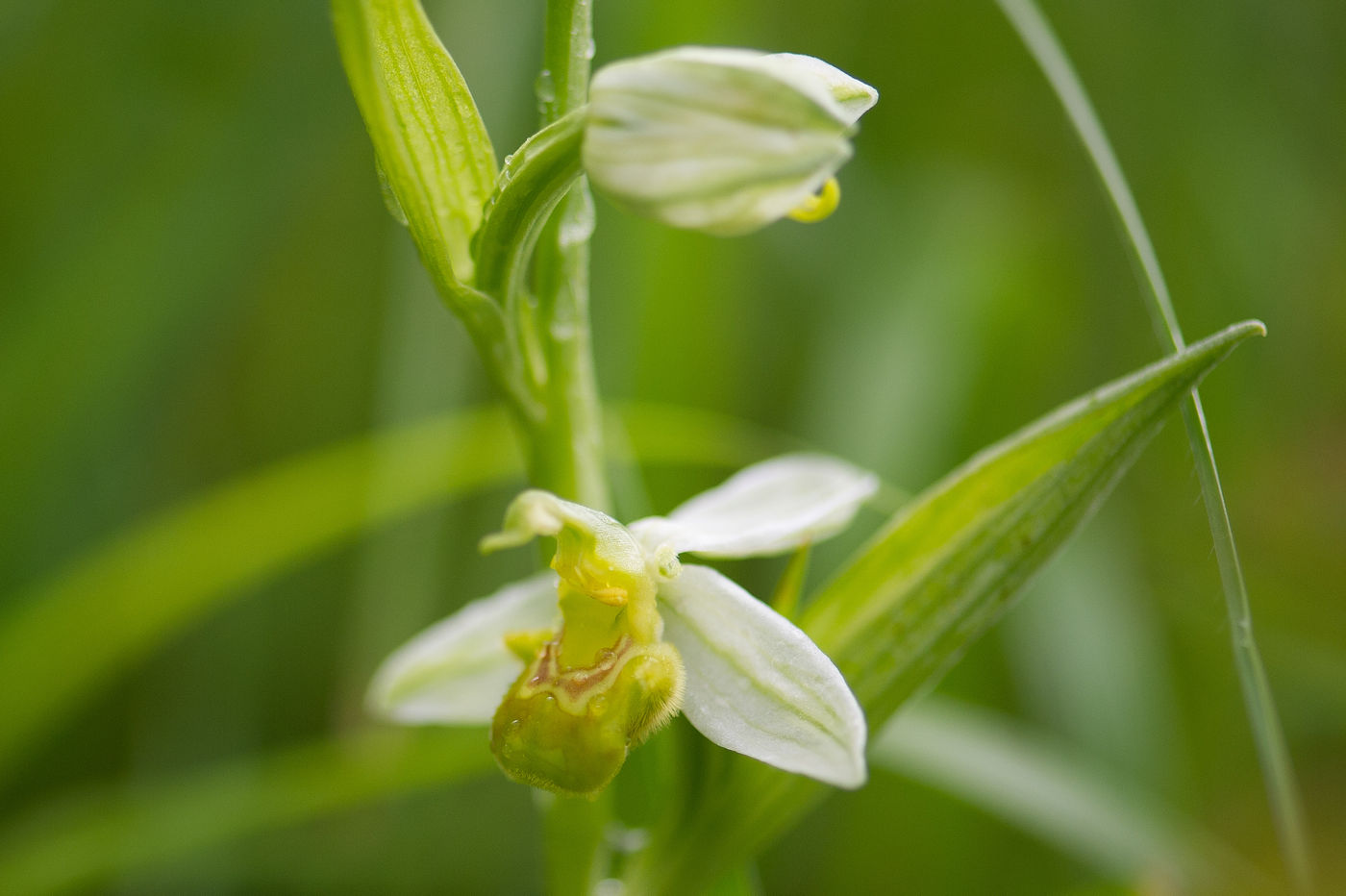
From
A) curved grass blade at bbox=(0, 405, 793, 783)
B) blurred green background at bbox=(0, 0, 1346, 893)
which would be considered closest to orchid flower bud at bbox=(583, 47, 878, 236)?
curved grass blade at bbox=(0, 405, 793, 783)

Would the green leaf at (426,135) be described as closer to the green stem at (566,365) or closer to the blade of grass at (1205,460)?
the green stem at (566,365)

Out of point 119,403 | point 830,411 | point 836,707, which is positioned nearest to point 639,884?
point 836,707

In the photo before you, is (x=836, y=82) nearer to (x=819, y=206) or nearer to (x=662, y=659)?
(x=819, y=206)

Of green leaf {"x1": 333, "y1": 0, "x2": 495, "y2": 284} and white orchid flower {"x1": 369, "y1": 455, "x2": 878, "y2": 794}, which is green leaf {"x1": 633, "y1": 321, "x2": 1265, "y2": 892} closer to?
white orchid flower {"x1": 369, "y1": 455, "x2": 878, "y2": 794}

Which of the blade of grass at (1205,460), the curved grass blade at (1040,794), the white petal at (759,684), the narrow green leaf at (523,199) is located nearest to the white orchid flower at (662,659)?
the white petal at (759,684)

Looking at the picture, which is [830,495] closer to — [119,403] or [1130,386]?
[1130,386]
